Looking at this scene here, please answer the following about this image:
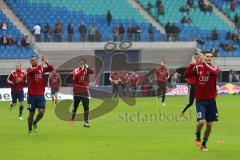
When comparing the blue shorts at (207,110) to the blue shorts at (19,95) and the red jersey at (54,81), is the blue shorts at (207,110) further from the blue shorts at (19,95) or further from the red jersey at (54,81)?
the red jersey at (54,81)

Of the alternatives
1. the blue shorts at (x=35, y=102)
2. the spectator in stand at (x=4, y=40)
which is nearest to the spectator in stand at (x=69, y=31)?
the spectator in stand at (x=4, y=40)

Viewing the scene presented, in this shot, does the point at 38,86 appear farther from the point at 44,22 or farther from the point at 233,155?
the point at 44,22

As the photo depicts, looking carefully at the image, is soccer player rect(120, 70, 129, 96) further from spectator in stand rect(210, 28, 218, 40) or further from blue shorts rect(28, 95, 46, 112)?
blue shorts rect(28, 95, 46, 112)

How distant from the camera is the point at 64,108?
31.2m

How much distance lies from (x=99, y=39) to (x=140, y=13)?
7288 mm

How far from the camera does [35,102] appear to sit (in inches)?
769

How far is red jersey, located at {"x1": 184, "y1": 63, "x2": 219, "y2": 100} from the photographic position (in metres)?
15.4

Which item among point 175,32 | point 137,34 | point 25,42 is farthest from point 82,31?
point 175,32

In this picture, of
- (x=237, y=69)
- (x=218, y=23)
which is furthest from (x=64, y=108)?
(x=218, y=23)

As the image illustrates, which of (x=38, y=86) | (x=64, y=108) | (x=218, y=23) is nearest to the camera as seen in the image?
(x=38, y=86)

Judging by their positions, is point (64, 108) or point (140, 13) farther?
point (140, 13)

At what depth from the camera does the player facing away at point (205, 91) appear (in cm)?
1541

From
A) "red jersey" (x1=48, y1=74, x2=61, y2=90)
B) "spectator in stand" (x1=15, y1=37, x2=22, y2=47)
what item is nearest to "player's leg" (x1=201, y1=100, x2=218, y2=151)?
"red jersey" (x1=48, y1=74, x2=61, y2=90)

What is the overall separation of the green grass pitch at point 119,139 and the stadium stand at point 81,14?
791 inches
